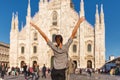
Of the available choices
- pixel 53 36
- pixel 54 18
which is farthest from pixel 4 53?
pixel 54 18

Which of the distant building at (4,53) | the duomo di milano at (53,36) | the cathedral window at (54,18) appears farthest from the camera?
the distant building at (4,53)

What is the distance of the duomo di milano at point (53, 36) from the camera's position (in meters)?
46.4

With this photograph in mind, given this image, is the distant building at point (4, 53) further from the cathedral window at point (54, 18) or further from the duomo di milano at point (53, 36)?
the cathedral window at point (54, 18)

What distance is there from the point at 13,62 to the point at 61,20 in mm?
11767

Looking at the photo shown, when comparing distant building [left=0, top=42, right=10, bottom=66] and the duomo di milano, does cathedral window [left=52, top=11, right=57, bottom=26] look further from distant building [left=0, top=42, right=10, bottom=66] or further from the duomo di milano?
distant building [left=0, top=42, right=10, bottom=66]

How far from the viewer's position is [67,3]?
164ft

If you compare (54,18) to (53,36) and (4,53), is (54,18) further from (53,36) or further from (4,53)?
(4,53)

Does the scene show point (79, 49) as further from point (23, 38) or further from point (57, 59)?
point (57, 59)

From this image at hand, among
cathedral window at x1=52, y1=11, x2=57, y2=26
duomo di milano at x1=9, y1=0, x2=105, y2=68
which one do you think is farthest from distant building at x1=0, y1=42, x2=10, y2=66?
cathedral window at x1=52, y1=11, x2=57, y2=26

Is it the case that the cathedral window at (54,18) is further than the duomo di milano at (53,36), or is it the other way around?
the cathedral window at (54,18)

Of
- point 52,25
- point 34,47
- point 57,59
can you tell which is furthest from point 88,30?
point 57,59

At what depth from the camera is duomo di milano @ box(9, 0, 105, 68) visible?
152 feet

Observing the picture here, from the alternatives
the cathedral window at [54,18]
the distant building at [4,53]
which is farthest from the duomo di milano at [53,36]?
the distant building at [4,53]

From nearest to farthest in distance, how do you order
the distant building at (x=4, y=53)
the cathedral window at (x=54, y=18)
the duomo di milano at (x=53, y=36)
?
the duomo di milano at (x=53, y=36)
the cathedral window at (x=54, y=18)
the distant building at (x=4, y=53)
